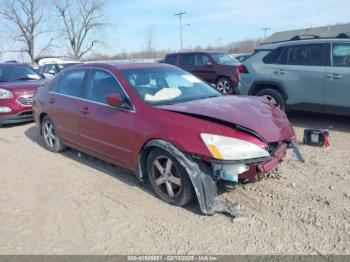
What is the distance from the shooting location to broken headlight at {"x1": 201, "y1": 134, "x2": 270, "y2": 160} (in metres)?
3.45

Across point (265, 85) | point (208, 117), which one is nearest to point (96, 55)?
point (265, 85)

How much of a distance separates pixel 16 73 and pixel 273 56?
22.6 feet

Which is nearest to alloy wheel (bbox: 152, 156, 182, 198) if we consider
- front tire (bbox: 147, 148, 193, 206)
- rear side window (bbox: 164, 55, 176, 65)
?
front tire (bbox: 147, 148, 193, 206)

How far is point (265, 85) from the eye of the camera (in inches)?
308

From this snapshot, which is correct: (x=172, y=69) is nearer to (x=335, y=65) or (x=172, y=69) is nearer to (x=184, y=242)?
(x=184, y=242)

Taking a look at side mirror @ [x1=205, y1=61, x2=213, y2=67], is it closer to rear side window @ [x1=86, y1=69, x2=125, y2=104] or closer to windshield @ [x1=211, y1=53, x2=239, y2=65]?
windshield @ [x1=211, y1=53, x2=239, y2=65]

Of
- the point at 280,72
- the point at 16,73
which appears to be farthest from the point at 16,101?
the point at 280,72

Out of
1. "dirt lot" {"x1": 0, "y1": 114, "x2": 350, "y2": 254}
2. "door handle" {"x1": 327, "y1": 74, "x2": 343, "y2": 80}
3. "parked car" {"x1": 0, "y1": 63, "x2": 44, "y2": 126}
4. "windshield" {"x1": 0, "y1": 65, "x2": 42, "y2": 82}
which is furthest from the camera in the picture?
"windshield" {"x1": 0, "y1": 65, "x2": 42, "y2": 82}

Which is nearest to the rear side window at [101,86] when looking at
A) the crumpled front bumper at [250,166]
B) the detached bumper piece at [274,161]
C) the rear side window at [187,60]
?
the crumpled front bumper at [250,166]

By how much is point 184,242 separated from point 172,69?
2.79m

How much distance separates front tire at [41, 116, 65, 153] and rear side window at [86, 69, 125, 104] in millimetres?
1372

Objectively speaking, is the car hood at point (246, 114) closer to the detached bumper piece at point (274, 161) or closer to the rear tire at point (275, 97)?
the detached bumper piece at point (274, 161)

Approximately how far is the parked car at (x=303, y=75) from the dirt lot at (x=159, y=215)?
5.85 ft

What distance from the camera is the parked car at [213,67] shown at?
12062mm
